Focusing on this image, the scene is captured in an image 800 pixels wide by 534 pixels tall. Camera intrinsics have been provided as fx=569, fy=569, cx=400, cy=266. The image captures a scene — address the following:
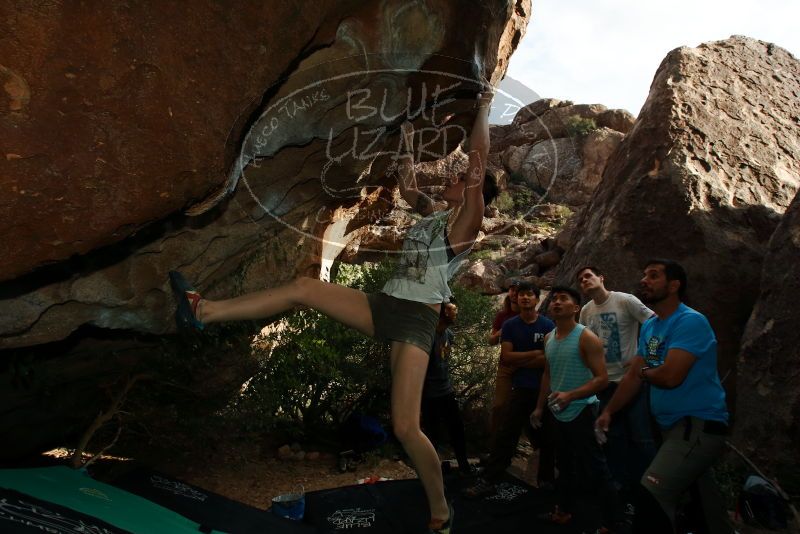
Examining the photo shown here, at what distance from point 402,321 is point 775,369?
13.6 feet

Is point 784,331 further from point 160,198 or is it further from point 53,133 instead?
point 53,133

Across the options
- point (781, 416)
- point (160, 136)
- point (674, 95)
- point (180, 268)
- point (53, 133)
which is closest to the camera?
point (53, 133)

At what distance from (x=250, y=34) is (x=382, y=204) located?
4982 millimetres

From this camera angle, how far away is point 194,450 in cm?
588

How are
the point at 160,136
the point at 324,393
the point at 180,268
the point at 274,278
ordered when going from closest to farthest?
1. the point at 160,136
2. the point at 180,268
3. the point at 274,278
4. the point at 324,393

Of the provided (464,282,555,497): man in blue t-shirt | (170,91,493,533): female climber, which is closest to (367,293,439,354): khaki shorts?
(170,91,493,533): female climber

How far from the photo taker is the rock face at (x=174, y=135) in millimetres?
2574

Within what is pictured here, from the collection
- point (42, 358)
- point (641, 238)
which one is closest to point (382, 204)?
point (641, 238)

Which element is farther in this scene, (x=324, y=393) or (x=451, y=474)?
(x=324, y=393)

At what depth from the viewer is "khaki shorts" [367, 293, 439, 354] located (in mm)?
3305

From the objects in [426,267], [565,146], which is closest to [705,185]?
[426,267]

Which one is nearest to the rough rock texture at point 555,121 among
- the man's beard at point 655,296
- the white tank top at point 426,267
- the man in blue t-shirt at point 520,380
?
the man in blue t-shirt at point 520,380

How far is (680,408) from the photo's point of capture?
3.18 metres

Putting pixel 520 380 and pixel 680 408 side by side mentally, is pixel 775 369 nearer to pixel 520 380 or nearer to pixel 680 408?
pixel 520 380
